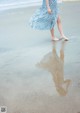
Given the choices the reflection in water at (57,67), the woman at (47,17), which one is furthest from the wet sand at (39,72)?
the woman at (47,17)

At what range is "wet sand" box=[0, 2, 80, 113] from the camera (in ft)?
14.9

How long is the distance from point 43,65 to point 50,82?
0.95 m

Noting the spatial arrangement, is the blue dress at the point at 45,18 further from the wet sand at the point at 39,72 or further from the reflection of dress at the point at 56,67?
the reflection of dress at the point at 56,67

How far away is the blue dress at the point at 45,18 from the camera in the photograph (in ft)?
26.2

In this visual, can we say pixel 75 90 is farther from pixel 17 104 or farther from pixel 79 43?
pixel 79 43

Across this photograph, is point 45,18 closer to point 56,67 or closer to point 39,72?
point 56,67

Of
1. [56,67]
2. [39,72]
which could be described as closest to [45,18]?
[56,67]

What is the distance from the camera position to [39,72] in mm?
5809

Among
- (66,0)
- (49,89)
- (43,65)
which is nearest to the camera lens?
(49,89)

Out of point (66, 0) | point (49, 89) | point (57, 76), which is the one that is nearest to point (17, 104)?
point (49, 89)

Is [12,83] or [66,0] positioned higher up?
[12,83]

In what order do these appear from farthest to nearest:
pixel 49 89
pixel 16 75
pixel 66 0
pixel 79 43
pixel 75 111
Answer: pixel 66 0 < pixel 79 43 < pixel 16 75 < pixel 49 89 < pixel 75 111

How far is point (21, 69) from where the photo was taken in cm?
605

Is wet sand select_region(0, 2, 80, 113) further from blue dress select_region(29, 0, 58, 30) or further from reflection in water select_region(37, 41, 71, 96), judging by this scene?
blue dress select_region(29, 0, 58, 30)
